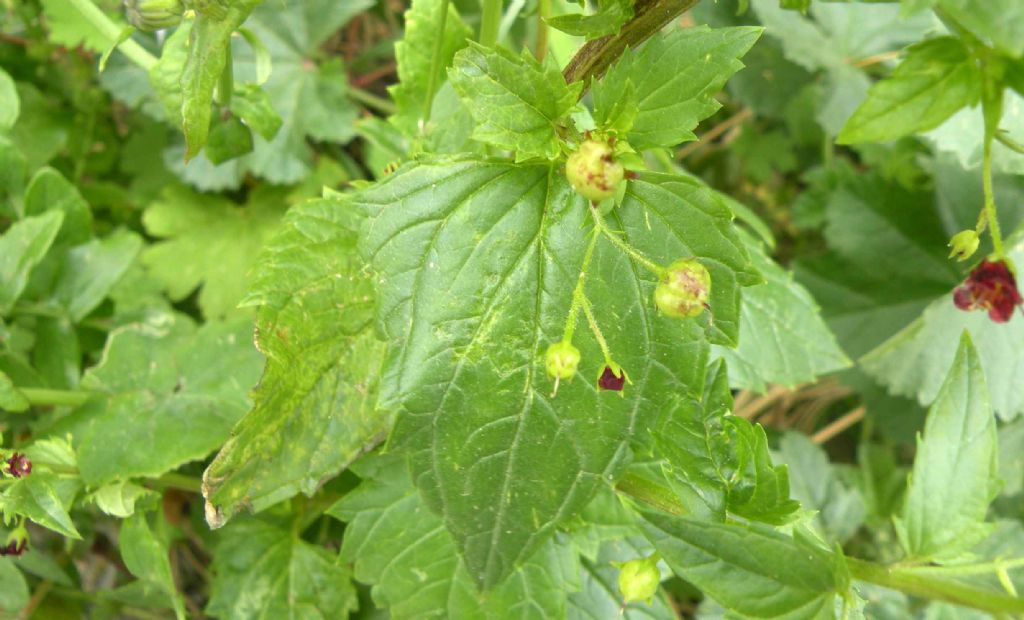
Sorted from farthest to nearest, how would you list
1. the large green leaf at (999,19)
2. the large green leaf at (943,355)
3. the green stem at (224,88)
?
the large green leaf at (943,355) < the green stem at (224,88) < the large green leaf at (999,19)

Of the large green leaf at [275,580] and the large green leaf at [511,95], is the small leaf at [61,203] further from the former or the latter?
the large green leaf at [511,95]

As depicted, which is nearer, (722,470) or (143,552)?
(722,470)

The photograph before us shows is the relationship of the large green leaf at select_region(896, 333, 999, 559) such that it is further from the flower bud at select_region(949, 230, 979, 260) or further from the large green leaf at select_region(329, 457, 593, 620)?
the large green leaf at select_region(329, 457, 593, 620)

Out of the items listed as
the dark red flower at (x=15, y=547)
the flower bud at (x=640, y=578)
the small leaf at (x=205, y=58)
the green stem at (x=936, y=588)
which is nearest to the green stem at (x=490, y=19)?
the small leaf at (x=205, y=58)

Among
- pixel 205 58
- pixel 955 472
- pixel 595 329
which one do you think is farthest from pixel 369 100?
pixel 955 472

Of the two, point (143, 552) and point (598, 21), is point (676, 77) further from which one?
point (143, 552)
